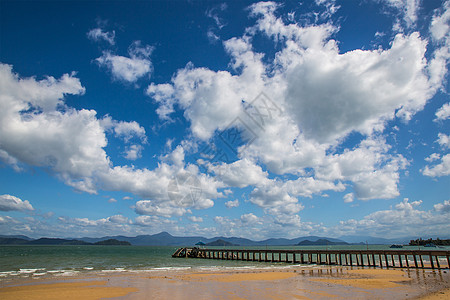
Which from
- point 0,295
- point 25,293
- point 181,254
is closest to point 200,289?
point 25,293

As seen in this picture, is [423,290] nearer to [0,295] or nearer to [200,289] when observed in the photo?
[200,289]

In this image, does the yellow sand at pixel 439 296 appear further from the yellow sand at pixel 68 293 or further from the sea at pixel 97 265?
the sea at pixel 97 265

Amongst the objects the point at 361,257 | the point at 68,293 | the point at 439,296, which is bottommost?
the point at 68,293

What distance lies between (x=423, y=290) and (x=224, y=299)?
14.2 meters

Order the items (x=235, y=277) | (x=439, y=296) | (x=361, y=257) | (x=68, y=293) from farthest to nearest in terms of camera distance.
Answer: (x=361, y=257)
(x=235, y=277)
(x=68, y=293)
(x=439, y=296)

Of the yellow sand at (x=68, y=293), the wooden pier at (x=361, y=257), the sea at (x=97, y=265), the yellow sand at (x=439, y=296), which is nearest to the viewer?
the yellow sand at (x=439, y=296)

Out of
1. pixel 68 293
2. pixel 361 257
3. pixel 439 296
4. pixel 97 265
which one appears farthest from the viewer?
pixel 97 265

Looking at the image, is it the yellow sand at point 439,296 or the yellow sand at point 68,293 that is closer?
the yellow sand at point 439,296

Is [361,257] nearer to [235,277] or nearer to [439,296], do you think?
[235,277]

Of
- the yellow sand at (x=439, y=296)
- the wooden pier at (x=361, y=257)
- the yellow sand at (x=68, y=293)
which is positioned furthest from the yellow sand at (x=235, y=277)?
the wooden pier at (x=361, y=257)

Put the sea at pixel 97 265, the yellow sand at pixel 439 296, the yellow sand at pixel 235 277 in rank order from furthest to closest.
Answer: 1. the sea at pixel 97 265
2. the yellow sand at pixel 235 277
3. the yellow sand at pixel 439 296

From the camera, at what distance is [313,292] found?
1741 centimetres

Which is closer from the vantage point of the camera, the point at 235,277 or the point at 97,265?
the point at 235,277

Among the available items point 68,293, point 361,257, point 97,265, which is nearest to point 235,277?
point 68,293
